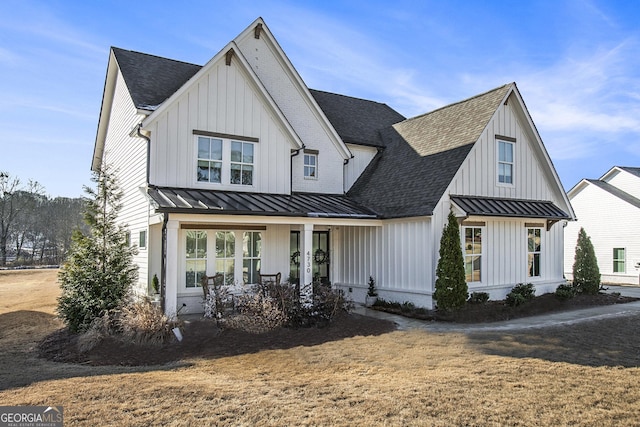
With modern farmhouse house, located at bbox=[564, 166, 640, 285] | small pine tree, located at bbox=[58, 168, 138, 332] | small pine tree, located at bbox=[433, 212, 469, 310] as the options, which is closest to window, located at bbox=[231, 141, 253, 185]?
small pine tree, located at bbox=[58, 168, 138, 332]

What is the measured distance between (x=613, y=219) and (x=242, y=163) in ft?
75.0

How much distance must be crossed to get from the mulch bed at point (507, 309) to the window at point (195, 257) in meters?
5.79

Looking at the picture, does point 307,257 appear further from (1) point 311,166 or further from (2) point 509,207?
(2) point 509,207

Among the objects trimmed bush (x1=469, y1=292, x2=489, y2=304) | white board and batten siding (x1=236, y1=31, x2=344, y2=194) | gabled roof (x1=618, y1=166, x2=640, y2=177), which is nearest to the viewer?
trimmed bush (x1=469, y1=292, x2=489, y2=304)

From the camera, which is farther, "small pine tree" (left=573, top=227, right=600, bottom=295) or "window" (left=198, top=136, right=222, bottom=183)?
"small pine tree" (left=573, top=227, right=600, bottom=295)

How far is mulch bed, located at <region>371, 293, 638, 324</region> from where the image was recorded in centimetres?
1278

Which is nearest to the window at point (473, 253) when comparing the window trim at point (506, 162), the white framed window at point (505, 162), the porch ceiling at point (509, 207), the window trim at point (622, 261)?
the porch ceiling at point (509, 207)

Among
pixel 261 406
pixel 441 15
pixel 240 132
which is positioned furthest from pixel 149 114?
pixel 261 406

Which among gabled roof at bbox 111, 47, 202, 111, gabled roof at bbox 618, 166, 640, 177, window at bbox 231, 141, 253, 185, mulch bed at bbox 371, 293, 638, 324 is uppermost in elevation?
gabled roof at bbox 111, 47, 202, 111

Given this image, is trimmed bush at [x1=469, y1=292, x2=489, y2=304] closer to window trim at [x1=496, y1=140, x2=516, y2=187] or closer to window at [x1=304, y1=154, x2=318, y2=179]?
window trim at [x1=496, y1=140, x2=516, y2=187]

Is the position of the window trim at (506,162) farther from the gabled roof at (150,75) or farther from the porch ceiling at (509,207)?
the gabled roof at (150,75)

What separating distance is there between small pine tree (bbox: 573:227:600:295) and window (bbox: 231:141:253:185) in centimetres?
1342

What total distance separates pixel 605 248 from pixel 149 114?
26.0m

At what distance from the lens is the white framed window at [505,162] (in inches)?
622
